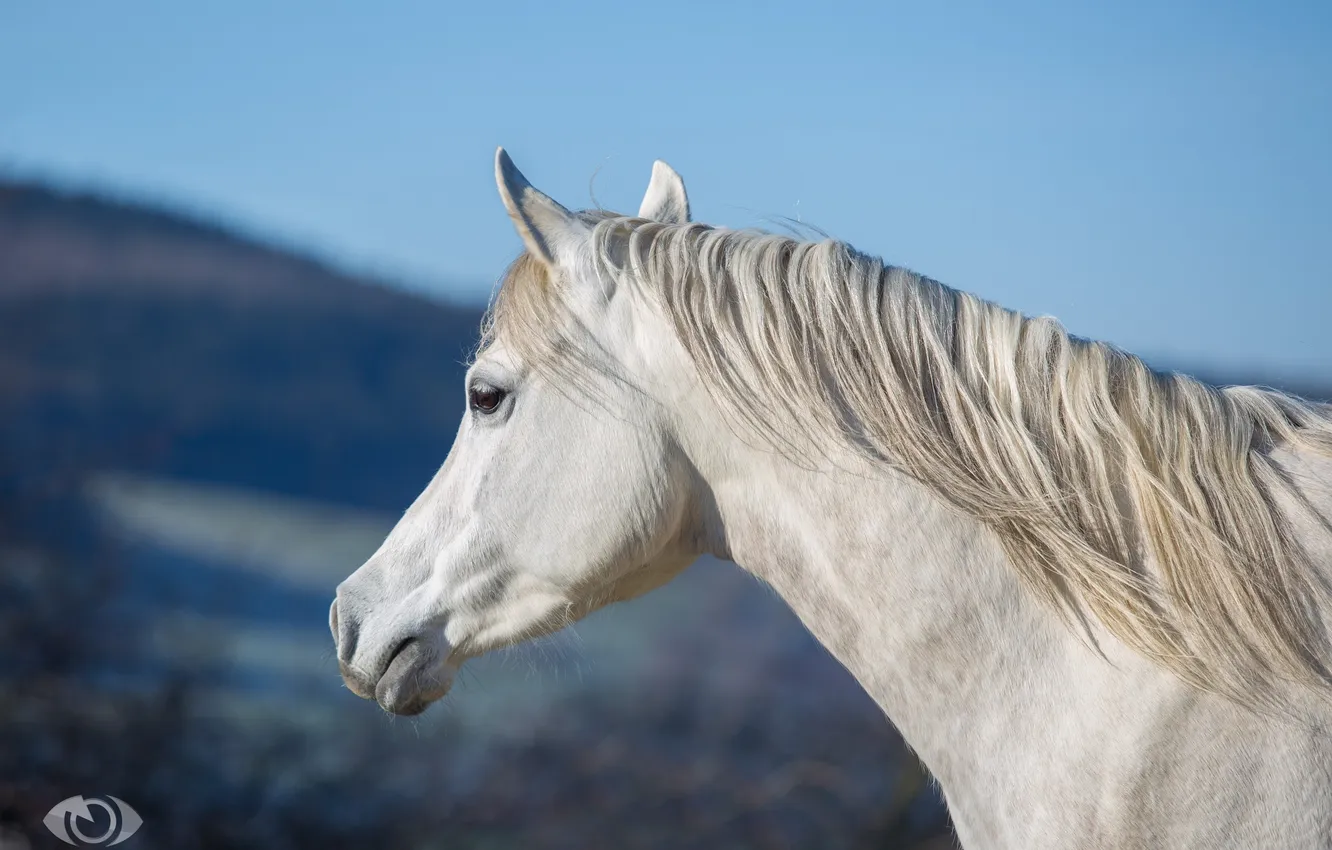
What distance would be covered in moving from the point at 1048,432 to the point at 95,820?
4.02 meters

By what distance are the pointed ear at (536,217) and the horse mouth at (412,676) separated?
57cm

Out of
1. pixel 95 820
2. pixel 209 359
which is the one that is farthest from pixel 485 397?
pixel 209 359

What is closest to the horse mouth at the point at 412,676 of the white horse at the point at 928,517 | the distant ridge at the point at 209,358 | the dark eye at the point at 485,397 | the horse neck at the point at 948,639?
the white horse at the point at 928,517

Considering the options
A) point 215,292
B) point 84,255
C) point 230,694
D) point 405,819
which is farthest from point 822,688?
point 84,255

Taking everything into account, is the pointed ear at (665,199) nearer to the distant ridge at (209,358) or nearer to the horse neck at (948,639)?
the horse neck at (948,639)

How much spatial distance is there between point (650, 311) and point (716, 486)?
24cm

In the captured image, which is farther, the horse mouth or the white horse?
the horse mouth

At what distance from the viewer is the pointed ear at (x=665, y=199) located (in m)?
1.54

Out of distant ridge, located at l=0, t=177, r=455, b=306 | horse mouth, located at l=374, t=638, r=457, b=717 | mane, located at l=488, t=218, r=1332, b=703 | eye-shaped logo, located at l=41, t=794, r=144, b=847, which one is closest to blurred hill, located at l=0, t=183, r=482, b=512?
distant ridge, located at l=0, t=177, r=455, b=306

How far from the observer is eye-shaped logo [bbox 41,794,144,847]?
11.7ft

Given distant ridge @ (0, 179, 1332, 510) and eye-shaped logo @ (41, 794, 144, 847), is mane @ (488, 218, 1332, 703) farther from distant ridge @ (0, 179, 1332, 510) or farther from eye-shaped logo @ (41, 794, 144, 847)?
eye-shaped logo @ (41, 794, 144, 847)

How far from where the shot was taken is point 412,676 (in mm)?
1405

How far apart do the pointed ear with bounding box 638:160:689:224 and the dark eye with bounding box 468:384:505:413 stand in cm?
38

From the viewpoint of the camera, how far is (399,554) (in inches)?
55.5
